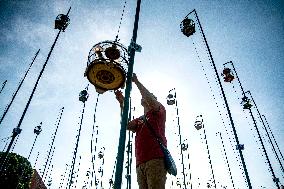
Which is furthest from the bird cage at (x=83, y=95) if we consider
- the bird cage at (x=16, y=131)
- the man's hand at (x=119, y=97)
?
the man's hand at (x=119, y=97)

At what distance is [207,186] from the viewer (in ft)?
132

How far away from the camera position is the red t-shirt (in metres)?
3.67

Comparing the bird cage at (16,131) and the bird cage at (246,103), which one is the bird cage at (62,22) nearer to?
the bird cage at (16,131)

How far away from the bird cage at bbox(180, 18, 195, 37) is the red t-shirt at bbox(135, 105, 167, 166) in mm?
13388

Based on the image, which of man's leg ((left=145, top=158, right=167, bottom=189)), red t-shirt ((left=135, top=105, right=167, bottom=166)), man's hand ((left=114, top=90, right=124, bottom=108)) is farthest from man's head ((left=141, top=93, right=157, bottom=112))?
man's leg ((left=145, top=158, right=167, bottom=189))

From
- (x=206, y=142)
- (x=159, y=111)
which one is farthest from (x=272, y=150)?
(x=159, y=111)

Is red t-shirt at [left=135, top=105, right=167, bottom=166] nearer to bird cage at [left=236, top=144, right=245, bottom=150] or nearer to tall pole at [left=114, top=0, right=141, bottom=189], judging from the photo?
tall pole at [left=114, top=0, right=141, bottom=189]

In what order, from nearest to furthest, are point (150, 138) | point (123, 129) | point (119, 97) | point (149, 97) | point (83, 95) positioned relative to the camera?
point (123, 129), point (150, 138), point (149, 97), point (119, 97), point (83, 95)

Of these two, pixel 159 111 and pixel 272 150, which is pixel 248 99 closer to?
pixel 272 150

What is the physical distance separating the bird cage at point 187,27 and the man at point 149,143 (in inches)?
526

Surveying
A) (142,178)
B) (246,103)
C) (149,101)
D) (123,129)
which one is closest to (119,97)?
(149,101)

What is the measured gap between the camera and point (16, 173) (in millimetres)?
33281

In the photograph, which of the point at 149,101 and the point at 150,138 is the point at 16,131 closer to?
the point at 149,101

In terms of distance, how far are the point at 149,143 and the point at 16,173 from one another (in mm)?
35937
